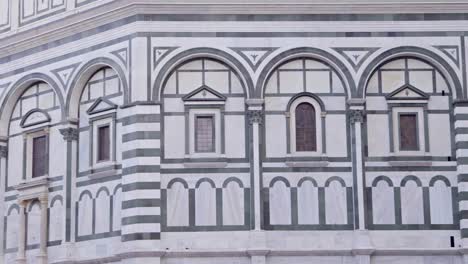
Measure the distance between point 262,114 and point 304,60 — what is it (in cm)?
163

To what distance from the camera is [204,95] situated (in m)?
27.6

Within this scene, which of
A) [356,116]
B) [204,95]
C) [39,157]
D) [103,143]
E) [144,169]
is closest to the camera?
[144,169]

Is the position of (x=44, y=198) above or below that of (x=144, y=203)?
above

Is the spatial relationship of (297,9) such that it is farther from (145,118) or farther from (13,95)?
(13,95)

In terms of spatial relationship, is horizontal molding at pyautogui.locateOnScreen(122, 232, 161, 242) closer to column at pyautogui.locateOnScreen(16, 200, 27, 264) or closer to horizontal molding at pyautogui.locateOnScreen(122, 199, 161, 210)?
horizontal molding at pyautogui.locateOnScreen(122, 199, 161, 210)

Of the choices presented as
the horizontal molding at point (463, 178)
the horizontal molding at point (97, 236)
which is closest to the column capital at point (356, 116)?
the horizontal molding at point (463, 178)

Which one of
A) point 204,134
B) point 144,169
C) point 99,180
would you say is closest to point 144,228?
point 144,169

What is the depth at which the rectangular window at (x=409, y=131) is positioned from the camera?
27656 millimetres

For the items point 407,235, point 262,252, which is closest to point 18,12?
point 262,252

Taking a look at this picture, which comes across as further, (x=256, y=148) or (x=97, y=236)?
(x=97, y=236)

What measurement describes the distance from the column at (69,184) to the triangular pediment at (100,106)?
632mm

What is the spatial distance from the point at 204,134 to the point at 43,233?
4.67 metres

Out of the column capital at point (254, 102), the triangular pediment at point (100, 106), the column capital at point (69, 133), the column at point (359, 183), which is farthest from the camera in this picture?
the column capital at point (69, 133)

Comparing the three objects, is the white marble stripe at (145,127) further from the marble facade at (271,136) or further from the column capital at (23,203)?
the column capital at (23,203)
